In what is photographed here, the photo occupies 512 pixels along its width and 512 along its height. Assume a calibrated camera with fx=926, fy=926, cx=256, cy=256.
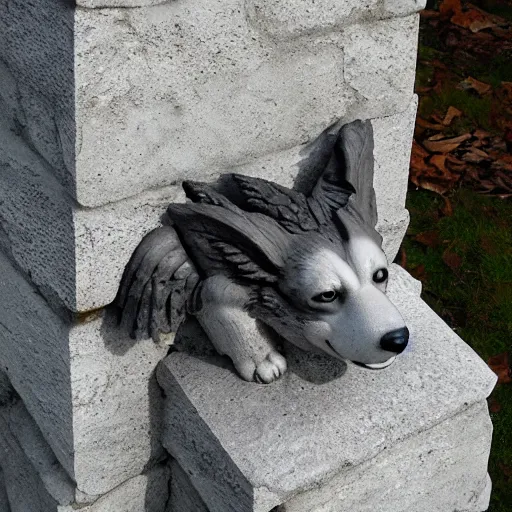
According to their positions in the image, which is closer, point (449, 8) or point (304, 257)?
point (304, 257)

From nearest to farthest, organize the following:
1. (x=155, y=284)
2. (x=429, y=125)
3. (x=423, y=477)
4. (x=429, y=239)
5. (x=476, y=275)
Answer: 1. (x=155, y=284)
2. (x=423, y=477)
3. (x=476, y=275)
4. (x=429, y=239)
5. (x=429, y=125)

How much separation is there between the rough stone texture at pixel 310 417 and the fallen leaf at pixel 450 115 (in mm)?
2127

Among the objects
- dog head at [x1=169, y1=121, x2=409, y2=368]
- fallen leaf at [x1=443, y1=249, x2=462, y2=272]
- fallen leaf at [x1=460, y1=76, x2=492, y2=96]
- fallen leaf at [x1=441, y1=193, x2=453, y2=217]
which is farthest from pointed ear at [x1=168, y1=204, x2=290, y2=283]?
fallen leaf at [x1=460, y1=76, x2=492, y2=96]

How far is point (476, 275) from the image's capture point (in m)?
3.07

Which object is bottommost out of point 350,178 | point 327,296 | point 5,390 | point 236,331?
point 5,390

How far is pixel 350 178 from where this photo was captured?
5.44 ft

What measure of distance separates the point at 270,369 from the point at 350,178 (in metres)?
0.39

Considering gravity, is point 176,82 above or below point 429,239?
above

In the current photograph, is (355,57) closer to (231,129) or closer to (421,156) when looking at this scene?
(231,129)

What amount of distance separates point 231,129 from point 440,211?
1.91m

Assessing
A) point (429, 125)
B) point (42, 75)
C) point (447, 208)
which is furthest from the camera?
point (429, 125)

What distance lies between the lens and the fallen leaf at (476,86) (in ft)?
13.5

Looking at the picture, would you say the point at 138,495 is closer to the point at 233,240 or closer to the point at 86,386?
the point at 86,386

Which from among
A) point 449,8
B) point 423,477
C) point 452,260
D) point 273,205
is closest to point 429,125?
point 452,260
